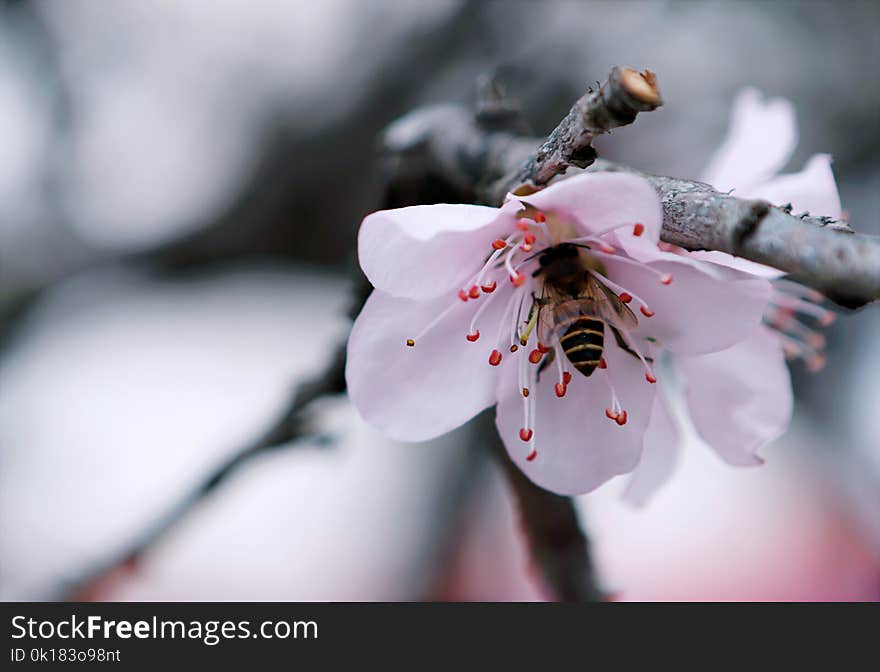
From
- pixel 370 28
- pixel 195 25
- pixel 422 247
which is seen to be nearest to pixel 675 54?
pixel 370 28

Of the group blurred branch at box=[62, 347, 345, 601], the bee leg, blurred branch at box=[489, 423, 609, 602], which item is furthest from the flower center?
blurred branch at box=[62, 347, 345, 601]

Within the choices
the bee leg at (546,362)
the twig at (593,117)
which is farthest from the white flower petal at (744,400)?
the twig at (593,117)

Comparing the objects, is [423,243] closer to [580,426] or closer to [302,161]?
[580,426]

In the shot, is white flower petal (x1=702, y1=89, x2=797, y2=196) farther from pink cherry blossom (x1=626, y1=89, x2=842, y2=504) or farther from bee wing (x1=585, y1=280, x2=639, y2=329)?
bee wing (x1=585, y1=280, x2=639, y2=329)

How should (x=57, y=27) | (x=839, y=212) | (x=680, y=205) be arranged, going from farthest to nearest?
(x=57, y=27) → (x=839, y=212) → (x=680, y=205)

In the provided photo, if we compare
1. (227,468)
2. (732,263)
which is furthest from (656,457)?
(227,468)

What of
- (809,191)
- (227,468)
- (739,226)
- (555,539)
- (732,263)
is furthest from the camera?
(227,468)

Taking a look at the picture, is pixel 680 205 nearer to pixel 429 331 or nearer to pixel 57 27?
pixel 429 331
